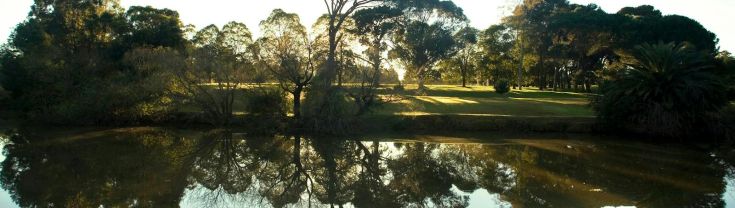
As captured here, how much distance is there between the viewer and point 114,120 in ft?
117

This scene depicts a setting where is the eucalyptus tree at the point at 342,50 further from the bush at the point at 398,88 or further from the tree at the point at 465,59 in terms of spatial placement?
the tree at the point at 465,59

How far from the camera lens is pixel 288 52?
33156 millimetres

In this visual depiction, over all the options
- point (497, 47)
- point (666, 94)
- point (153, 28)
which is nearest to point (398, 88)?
point (666, 94)

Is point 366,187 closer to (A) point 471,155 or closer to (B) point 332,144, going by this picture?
→ (A) point 471,155

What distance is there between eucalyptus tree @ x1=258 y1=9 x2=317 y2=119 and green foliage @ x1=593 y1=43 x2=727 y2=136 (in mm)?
18526

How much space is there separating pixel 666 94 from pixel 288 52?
22.5 m

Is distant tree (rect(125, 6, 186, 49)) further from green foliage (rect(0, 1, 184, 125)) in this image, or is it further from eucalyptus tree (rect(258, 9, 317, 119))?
eucalyptus tree (rect(258, 9, 317, 119))

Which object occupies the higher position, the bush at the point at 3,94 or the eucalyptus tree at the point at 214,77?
the eucalyptus tree at the point at 214,77

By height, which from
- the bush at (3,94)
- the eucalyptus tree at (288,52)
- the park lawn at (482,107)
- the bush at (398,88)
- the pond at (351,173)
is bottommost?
the pond at (351,173)

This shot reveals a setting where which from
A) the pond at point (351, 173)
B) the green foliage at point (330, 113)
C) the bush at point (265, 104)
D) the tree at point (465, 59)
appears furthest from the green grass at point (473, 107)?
the tree at point (465, 59)

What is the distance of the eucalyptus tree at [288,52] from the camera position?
33219 millimetres

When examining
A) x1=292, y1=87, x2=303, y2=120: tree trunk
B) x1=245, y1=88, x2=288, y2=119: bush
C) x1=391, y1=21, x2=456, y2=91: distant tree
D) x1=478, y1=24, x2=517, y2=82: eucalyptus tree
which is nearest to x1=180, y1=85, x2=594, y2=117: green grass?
x1=245, y1=88, x2=288, y2=119: bush

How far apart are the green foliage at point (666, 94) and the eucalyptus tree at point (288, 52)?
1853 cm

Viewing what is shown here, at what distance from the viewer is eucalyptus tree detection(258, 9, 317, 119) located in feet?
109
